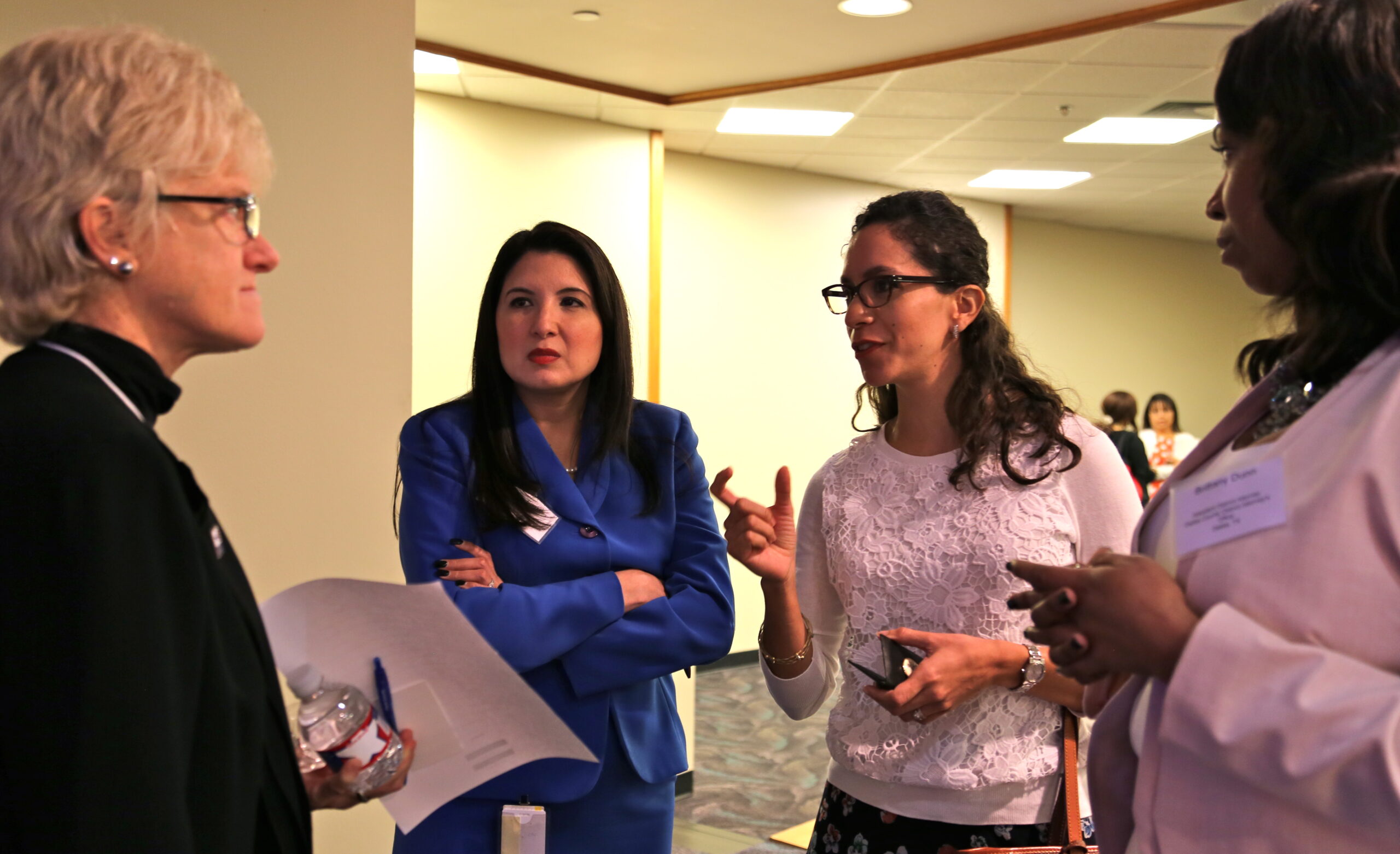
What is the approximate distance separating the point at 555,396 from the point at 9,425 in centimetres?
123

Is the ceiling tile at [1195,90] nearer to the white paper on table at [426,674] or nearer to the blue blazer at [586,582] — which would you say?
the blue blazer at [586,582]

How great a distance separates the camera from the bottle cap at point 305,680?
1.22 m

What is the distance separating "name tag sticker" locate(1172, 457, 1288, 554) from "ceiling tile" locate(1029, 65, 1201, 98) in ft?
18.6

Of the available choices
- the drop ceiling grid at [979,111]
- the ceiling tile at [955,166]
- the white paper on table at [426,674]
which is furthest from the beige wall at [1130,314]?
the white paper on table at [426,674]

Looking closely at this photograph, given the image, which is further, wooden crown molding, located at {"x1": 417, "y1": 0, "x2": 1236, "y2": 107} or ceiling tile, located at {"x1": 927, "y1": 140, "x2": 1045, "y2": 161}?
ceiling tile, located at {"x1": 927, "y1": 140, "x2": 1045, "y2": 161}

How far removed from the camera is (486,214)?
6551 millimetres

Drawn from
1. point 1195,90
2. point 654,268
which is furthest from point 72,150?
point 1195,90

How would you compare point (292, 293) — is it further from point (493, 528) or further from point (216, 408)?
point (493, 528)

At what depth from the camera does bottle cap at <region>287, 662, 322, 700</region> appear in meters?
1.22

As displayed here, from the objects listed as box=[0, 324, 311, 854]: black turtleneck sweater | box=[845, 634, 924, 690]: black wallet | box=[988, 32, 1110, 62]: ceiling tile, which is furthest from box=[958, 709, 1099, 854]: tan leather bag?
A: box=[988, 32, 1110, 62]: ceiling tile

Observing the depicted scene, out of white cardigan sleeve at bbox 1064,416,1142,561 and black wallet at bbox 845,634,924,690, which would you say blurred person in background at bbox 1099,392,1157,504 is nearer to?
white cardigan sleeve at bbox 1064,416,1142,561

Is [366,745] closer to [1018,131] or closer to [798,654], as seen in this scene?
[798,654]

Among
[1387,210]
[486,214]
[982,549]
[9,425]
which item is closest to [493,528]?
[982,549]

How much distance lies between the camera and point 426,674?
4.37 feet
